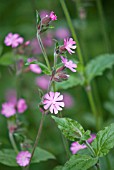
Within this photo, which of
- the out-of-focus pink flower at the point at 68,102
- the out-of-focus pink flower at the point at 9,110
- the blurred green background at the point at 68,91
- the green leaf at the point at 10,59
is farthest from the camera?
the out-of-focus pink flower at the point at 68,102

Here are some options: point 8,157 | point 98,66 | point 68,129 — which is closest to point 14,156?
point 8,157

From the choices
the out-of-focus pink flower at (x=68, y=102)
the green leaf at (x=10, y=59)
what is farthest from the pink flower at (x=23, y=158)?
the out-of-focus pink flower at (x=68, y=102)

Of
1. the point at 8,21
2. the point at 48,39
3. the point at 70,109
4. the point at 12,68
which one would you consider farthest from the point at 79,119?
the point at 8,21

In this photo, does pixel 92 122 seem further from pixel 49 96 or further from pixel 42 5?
pixel 42 5

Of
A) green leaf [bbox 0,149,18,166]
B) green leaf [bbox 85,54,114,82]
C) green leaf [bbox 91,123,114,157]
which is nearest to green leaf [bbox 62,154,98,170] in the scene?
green leaf [bbox 91,123,114,157]

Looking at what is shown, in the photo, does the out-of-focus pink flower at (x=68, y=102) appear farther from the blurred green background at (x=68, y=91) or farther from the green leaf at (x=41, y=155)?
the green leaf at (x=41, y=155)

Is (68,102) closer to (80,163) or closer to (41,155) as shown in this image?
(41,155)
